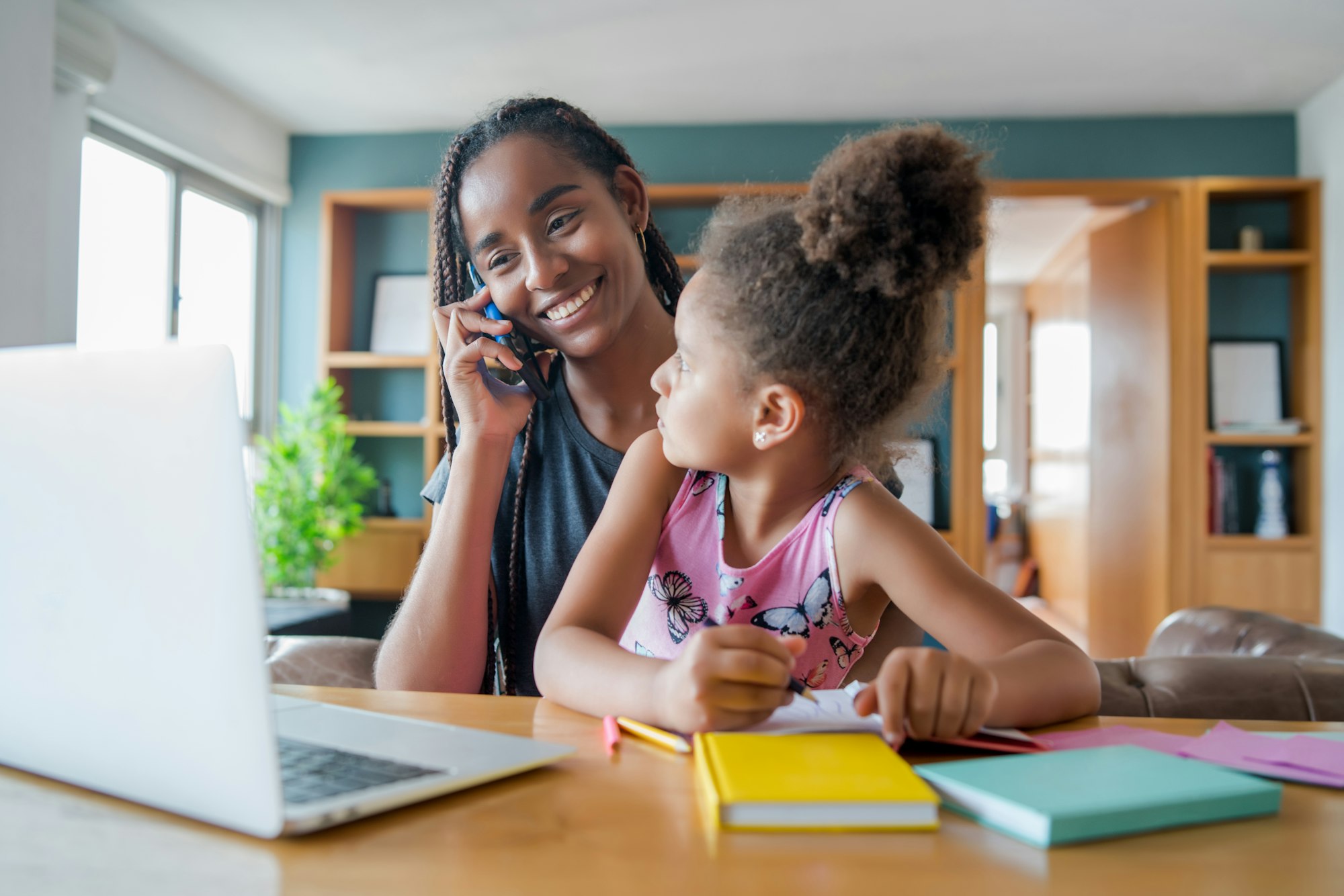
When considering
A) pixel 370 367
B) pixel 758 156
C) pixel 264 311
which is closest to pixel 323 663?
pixel 370 367

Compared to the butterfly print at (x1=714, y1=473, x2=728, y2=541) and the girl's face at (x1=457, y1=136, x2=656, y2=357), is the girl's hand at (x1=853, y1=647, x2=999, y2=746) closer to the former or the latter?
the butterfly print at (x1=714, y1=473, x2=728, y2=541)

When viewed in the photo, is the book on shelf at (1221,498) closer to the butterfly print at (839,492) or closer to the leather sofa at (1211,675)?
the leather sofa at (1211,675)

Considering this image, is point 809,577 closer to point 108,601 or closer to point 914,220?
point 914,220

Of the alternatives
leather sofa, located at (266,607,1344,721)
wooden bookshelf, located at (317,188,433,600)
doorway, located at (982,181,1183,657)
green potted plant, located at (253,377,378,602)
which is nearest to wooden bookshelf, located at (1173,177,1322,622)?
doorway, located at (982,181,1183,657)

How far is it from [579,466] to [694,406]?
456mm

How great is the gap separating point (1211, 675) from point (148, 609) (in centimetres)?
143

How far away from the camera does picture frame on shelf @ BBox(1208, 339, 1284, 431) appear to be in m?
4.77

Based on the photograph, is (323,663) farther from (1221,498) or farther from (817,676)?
(1221,498)

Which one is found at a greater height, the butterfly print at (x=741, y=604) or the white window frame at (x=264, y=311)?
the white window frame at (x=264, y=311)

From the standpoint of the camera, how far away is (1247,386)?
4777mm

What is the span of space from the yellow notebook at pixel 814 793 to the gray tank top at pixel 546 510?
842 millimetres

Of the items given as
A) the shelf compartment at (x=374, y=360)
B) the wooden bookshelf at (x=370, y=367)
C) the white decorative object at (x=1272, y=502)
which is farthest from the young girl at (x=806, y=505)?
the white decorative object at (x=1272, y=502)

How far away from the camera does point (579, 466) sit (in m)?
1.49

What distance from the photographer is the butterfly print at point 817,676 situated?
1.14 meters
